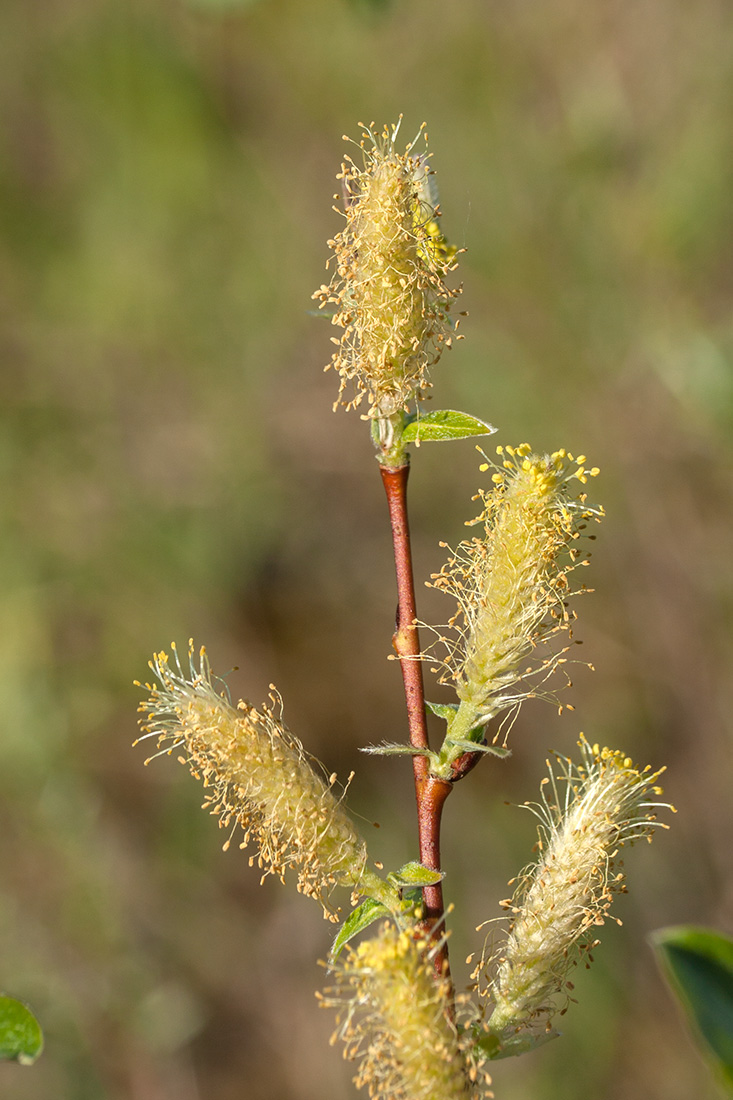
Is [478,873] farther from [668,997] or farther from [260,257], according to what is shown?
[260,257]

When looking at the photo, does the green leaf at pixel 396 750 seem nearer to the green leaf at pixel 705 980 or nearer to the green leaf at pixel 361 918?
the green leaf at pixel 361 918

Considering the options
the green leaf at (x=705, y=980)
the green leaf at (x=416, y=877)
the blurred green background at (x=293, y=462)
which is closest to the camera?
the green leaf at (x=705, y=980)

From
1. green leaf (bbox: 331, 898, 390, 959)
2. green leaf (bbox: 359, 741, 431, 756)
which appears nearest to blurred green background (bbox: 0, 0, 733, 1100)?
green leaf (bbox: 331, 898, 390, 959)

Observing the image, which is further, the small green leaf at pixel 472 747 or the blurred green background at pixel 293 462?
the blurred green background at pixel 293 462

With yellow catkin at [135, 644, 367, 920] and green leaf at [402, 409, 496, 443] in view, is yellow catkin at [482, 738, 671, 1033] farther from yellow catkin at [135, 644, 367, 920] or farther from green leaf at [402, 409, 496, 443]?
green leaf at [402, 409, 496, 443]

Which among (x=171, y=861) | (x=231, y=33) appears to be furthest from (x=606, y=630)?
(x=231, y=33)

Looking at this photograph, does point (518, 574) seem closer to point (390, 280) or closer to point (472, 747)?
point (472, 747)

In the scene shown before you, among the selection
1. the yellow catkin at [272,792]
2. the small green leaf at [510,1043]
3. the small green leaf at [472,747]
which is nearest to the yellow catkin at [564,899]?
the small green leaf at [510,1043]
